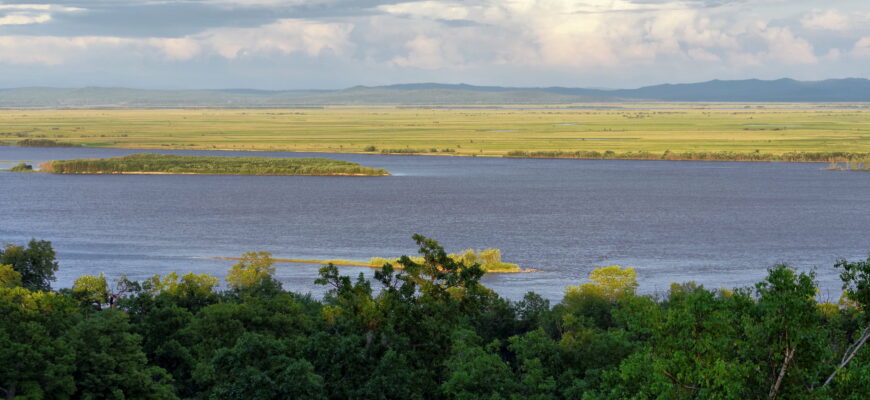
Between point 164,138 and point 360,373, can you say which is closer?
point 360,373

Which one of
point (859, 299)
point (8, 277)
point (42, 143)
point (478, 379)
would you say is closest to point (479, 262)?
point (8, 277)

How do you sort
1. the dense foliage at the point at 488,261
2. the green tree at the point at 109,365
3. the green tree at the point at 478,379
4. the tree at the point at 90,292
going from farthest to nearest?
the dense foliage at the point at 488,261 → the tree at the point at 90,292 → the green tree at the point at 109,365 → the green tree at the point at 478,379

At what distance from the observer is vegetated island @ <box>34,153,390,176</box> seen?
125m

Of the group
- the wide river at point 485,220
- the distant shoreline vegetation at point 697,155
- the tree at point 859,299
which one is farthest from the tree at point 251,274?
the distant shoreline vegetation at point 697,155

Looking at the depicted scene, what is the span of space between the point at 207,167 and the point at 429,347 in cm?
10351

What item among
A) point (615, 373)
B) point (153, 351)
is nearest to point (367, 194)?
point (153, 351)

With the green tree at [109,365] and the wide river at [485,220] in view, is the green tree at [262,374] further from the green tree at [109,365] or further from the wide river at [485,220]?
the wide river at [485,220]

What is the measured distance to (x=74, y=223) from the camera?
77812 mm

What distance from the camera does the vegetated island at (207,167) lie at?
4909 inches

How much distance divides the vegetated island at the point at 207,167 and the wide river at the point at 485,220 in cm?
418

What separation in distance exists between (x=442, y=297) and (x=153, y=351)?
8694 millimetres

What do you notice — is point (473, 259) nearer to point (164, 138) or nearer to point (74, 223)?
point (74, 223)

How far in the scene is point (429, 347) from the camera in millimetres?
26781

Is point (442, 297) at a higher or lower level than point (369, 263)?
higher
